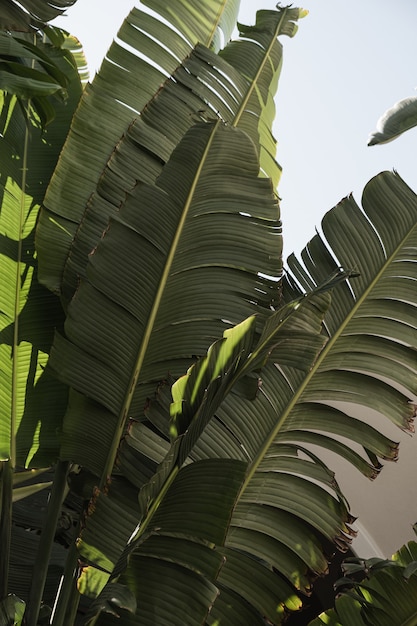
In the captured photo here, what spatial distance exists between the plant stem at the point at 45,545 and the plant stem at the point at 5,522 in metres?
0.05

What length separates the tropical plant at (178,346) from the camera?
1.10m

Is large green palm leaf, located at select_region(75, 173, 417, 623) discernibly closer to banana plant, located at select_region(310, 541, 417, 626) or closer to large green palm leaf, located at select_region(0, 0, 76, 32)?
banana plant, located at select_region(310, 541, 417, 626)

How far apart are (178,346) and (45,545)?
17.2 inches

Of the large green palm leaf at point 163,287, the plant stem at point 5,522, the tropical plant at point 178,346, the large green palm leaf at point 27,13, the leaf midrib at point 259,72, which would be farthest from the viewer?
the leaf midrib at point 259,72

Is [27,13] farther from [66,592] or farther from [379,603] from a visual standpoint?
[379,603]

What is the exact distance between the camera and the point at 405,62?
455 cm

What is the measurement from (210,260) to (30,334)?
414 millimetres

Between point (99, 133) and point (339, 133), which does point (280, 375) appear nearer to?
point (99, 133)

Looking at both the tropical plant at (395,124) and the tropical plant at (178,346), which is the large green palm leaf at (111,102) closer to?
the tropical plant at (178,346)

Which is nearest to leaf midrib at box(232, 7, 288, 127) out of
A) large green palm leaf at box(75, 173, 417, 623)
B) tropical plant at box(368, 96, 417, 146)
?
large green palm leaf at box(75, 173, 417, 623)

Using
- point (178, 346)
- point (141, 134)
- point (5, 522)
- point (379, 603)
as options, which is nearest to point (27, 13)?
point (141, 134)

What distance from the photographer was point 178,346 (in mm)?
1340

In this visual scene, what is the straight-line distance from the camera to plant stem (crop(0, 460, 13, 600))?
4.02 ft

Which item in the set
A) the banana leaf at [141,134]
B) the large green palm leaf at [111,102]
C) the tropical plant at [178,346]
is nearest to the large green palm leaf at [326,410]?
the tropical plant at [178,346]
